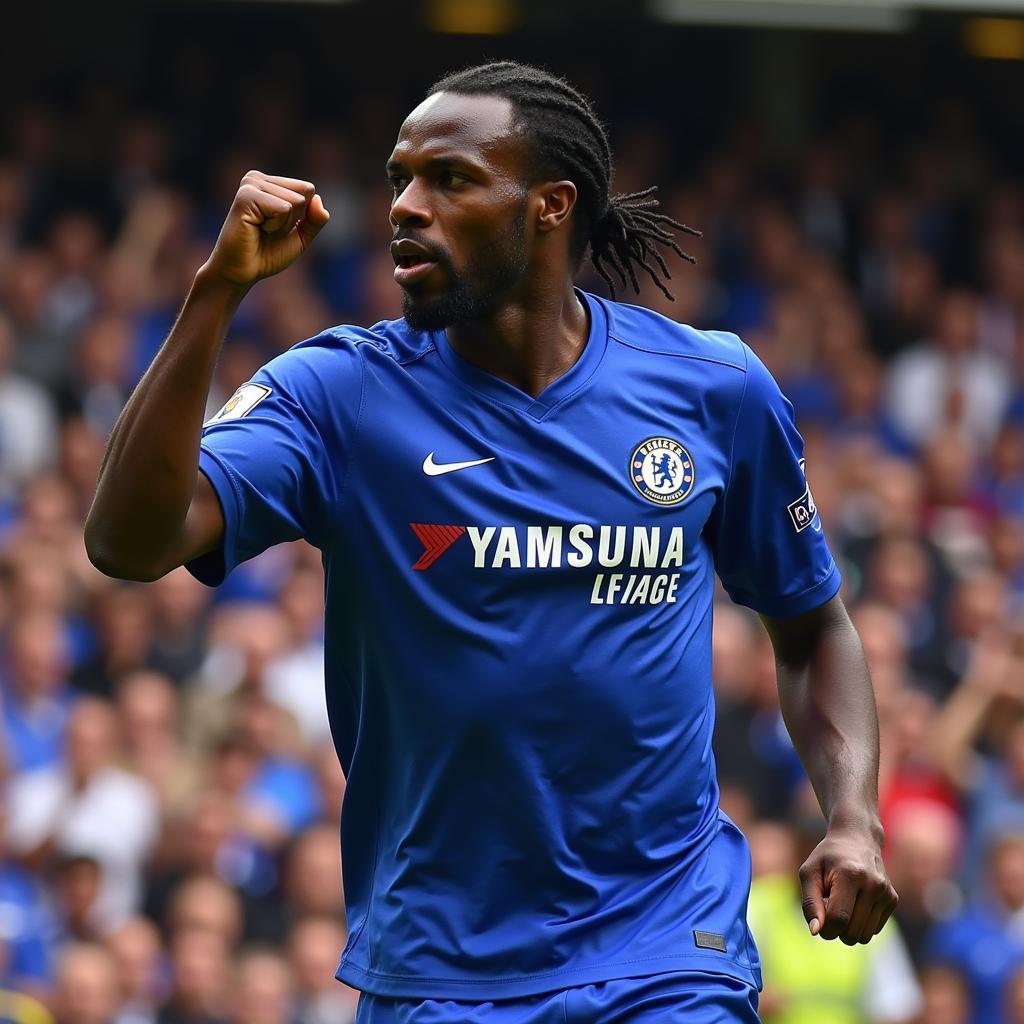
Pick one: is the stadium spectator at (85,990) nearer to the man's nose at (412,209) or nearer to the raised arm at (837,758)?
the raised arm at (837,758)

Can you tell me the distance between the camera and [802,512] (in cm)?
394

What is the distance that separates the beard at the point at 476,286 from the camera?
3.60m

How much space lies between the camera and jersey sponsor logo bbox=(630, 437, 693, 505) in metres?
3.65

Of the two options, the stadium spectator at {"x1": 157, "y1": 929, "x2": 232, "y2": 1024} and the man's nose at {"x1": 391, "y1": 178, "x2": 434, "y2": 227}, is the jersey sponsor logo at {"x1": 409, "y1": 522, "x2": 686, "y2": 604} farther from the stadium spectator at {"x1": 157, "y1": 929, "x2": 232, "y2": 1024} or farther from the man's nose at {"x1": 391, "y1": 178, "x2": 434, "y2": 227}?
the stadium spectator at {"x1": 157, "y1": 929, "x2": 232, "y2": 1024}

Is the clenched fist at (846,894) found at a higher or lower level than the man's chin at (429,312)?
lower

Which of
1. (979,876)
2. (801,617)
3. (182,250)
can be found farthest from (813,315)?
(801,617)

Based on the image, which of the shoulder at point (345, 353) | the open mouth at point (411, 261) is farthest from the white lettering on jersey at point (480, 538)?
the open mouth at point (411, 261)

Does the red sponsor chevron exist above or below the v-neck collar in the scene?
below

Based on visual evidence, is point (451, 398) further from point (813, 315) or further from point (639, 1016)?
point (813, 315)

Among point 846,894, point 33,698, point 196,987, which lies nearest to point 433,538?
point 846,894

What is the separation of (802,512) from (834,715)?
0.39 metres

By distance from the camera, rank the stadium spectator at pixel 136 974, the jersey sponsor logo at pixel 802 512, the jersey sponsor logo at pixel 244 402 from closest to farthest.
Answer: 1. the jersey sponsor logo at pixel 244 402
2. the jersey sponsor logo at pixel 802 512
3. the stadium spectator at pixel 136 974

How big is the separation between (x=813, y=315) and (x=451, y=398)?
9017mm

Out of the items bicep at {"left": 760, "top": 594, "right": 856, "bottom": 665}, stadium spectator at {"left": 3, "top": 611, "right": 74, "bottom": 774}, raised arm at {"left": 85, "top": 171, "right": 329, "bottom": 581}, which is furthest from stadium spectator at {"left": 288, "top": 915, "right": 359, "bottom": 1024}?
raised arm at {"left": 85, "top": 171, "right": 329, "bottom": 581}
